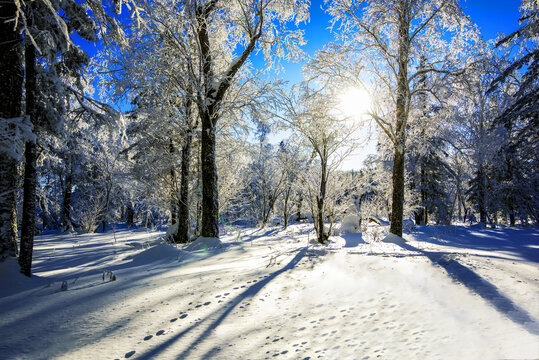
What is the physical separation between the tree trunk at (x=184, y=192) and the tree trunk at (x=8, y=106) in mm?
4861

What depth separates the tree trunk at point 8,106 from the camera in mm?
3928

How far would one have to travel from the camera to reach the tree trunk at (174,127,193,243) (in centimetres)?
927

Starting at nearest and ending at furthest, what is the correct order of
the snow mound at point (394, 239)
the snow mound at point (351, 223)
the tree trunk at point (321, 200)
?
the snow mound at point (394, 239) < the tree trunk at point (321, 200) < the snow mound at point (351, 223)

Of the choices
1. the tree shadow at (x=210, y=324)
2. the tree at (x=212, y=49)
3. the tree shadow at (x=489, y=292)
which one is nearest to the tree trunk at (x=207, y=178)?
the tree at (x=212, y=49)

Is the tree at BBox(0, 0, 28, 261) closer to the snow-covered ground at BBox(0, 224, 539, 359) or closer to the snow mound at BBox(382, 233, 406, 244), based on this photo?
the snow-covered ground at BBox(0, 224, 539, 359)

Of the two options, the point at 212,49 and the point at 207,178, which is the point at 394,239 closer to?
the point at 207,178

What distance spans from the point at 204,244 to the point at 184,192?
11.1ft

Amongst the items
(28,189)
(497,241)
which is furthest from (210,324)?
(497,241)

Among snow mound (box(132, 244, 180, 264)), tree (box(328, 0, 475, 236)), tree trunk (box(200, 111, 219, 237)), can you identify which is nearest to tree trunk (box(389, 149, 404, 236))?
tree (box(328, 0, 475, 236))

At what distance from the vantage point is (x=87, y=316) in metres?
2.11

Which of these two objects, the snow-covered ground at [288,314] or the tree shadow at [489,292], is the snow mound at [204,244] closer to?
the snow-covered ground at [288,314]

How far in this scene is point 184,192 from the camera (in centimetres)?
951

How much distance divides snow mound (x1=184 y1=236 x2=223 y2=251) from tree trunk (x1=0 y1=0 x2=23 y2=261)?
332 cm

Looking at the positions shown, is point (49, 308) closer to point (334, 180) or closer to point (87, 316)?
point (87, 316)
